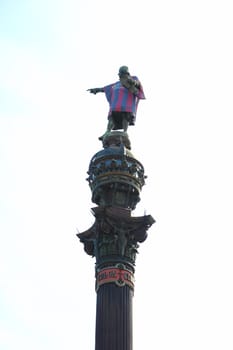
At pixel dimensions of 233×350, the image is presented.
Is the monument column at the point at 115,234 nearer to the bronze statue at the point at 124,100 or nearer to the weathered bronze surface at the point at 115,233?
the weathered bronze surface at the point at 115,233

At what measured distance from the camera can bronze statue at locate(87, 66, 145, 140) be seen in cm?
4859

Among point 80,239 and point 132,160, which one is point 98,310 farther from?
point 132,160

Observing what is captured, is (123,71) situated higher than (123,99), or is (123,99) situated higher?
(123,71)

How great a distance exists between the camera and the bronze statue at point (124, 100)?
159ft

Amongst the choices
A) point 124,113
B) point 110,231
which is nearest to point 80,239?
point 110,231

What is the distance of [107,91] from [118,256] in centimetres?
1536

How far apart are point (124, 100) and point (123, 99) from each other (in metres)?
0.12

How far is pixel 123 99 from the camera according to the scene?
48.9 m

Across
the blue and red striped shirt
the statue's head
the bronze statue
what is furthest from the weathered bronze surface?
the statue's head

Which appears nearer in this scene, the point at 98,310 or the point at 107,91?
the point at 98,310

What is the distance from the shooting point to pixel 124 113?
48.8m

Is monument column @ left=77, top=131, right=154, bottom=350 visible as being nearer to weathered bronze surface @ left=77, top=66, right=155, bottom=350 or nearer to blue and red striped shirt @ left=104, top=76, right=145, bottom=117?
weathered bronze surface @ left=77, top=66, right=155, bottom=350

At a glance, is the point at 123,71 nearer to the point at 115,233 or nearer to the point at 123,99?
the point at 123,99

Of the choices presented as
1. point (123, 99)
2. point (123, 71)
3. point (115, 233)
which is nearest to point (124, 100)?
point (123, 99)
